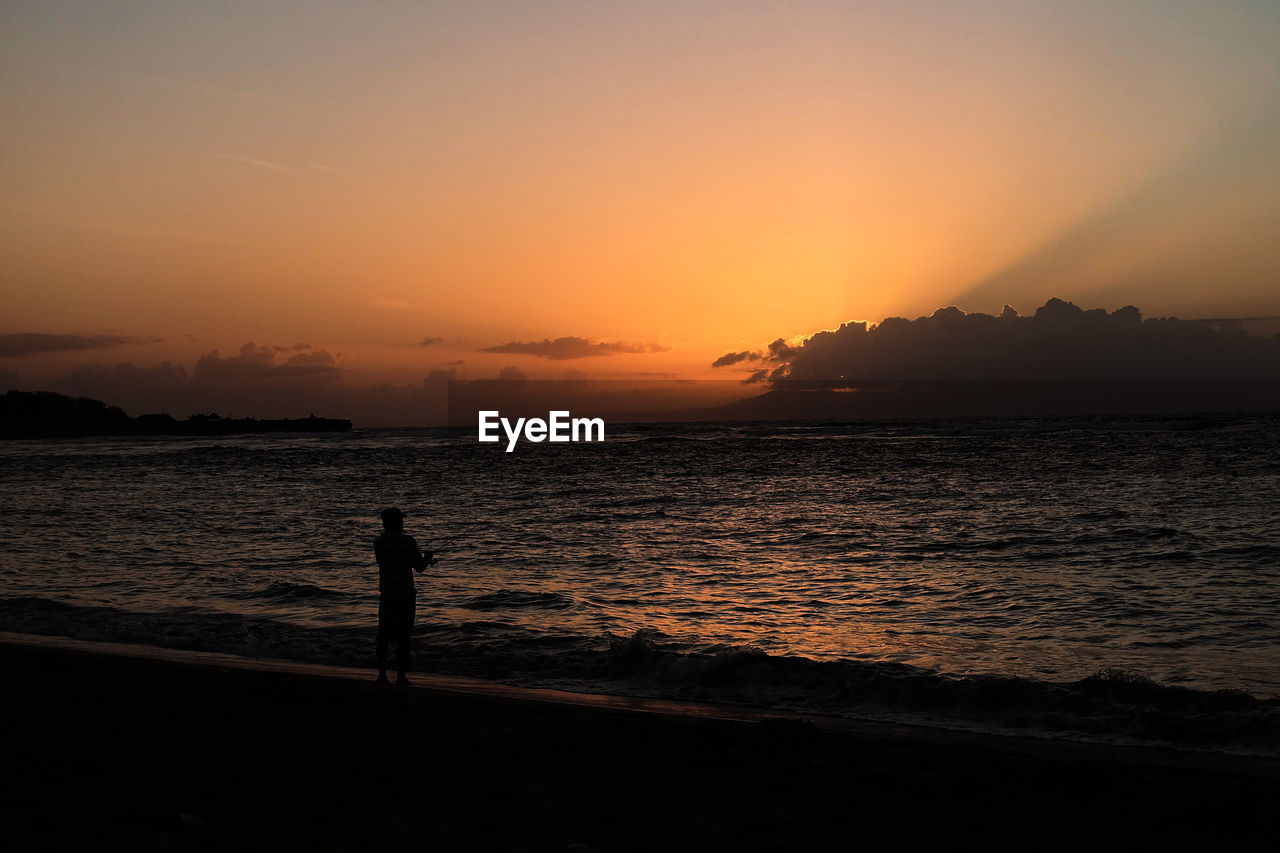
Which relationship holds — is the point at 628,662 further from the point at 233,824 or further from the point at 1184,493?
the point at 1184,493

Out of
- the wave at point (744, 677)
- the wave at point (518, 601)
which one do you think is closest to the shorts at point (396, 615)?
the wave at point (744, 677)

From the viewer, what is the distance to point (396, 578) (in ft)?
32.2

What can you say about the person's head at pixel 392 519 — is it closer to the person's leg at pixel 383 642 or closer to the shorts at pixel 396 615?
the shorts at pixel 396 615

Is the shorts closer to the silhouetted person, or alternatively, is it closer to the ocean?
the silhouetted person

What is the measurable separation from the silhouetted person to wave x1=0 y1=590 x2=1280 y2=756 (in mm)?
1858

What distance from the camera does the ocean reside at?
393 inches

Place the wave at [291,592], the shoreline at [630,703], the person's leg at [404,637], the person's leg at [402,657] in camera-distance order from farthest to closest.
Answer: the wave at [291,592] < the person's leg at [402,657] < the person's leg at [404,637] < the shoreline at [630,703]

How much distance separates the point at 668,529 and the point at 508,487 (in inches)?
655

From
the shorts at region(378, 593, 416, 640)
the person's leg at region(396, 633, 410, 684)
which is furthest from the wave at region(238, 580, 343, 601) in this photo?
the shorts at region(378, 593, 416, 640)

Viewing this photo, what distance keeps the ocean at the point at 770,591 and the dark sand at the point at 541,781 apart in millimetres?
1627

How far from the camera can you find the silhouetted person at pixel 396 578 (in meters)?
9.78

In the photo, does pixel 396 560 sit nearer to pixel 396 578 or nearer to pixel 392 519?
pixel 396 578

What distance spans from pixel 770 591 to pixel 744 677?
500 cm

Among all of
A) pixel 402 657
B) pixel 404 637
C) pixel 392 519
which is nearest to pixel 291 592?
pixel 402 657
